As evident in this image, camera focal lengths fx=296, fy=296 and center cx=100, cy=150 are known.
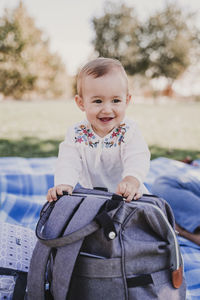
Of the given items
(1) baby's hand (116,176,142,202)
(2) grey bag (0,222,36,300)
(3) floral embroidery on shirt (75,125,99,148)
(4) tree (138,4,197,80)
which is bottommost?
(2) grey bag (0,222,36,300)

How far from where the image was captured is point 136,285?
51.7 inches

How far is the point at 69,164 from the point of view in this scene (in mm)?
1851

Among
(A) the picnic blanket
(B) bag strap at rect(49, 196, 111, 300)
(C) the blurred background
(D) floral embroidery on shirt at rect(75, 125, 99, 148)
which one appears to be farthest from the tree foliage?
(B) bag strap at rect(49, 196, 111, 300)

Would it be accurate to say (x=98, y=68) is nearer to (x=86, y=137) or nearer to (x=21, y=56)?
(x=86, y=137)

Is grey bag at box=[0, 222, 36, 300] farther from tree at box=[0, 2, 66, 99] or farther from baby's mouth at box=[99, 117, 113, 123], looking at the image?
tree at box=[0, 2, 66, 99]

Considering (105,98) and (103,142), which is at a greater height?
(105,98)

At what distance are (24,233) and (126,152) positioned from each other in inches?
32.4

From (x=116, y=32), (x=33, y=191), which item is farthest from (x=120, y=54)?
(x=33, y=191)

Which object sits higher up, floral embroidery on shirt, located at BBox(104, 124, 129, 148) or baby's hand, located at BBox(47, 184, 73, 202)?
→ floral embroidery on shirt, located at BBox(104, 124, 129, 148)

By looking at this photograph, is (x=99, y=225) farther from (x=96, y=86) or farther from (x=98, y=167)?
(x=96, y=86)

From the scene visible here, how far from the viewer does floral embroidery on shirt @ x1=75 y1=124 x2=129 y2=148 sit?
73.3 inches

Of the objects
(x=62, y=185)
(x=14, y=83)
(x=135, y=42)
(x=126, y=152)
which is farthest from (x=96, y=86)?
(x=135, y=42)

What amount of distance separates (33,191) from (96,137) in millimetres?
1424

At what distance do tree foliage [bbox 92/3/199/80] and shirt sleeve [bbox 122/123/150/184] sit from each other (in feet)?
107
